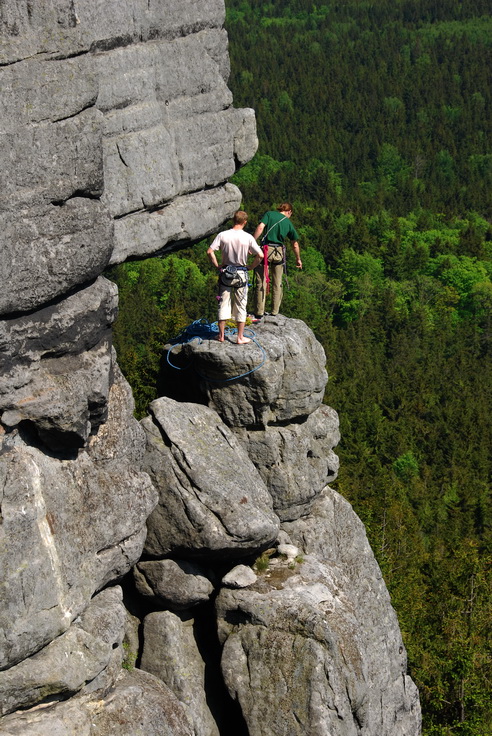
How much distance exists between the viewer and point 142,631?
1842 centimetres

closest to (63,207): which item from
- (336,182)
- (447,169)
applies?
(336,182)

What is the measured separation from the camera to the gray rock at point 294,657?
17.2 metres

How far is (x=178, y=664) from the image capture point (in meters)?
17.9

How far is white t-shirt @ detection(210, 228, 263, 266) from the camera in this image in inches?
739

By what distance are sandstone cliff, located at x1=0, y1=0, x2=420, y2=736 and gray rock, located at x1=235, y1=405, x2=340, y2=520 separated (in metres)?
0.05

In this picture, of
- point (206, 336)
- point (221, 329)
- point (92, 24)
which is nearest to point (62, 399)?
point (221, 329)

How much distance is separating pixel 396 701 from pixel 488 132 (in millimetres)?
176739

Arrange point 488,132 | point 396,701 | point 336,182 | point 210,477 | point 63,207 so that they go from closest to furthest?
point 63,207 < point 210,477 < point 396,701 < point 336,182 < point 488,132

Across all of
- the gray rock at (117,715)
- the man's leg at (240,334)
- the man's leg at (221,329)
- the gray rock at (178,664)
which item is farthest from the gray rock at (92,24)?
the gray rock at (178,664)

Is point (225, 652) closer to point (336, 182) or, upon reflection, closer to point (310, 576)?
point (310, 576)

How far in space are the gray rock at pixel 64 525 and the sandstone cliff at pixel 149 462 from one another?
1.4 inches

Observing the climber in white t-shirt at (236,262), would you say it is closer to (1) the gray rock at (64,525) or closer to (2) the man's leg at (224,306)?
(2) the man's leg at (224,306)

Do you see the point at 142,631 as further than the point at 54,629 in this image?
Yes

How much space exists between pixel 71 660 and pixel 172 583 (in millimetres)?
3165
